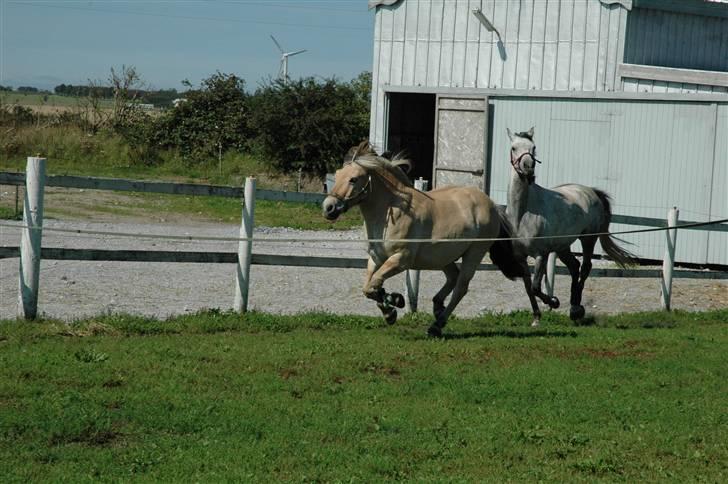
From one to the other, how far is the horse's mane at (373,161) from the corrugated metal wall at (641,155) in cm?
948

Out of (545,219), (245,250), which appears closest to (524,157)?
(545,219)

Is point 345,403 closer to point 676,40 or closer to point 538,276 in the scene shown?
point 538,276

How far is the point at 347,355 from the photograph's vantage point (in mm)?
10336

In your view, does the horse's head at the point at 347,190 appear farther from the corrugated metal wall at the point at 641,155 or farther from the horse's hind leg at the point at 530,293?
the corrugated metal wall at the point at 641,155

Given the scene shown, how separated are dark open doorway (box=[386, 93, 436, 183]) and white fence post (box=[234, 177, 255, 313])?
1488 centimetres

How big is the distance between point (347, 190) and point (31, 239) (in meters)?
3.18

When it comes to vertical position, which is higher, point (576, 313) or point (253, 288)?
point (576, 313)

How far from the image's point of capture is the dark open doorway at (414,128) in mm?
27922

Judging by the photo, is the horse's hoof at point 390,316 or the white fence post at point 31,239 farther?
the horse's hoof at point 390,316

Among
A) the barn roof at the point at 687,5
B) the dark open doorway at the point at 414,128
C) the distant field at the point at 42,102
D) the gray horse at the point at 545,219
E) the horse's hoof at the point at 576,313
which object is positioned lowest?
the horse's hoof at the point at 576,313

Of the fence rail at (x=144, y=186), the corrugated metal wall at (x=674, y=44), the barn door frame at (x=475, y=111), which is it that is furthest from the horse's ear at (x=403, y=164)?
the barn door frame at (x=475, y=111)

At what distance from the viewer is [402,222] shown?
11609mm

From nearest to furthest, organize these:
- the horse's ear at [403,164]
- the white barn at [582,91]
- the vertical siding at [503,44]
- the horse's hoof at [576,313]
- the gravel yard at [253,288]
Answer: the horse's ear at [403,164] < the horse's hoof at [576,313] < the gravel yard at [253,288] < the white barn at [582,91] < the vertical siding at [503,44]

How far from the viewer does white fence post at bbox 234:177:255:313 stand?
1256cm
